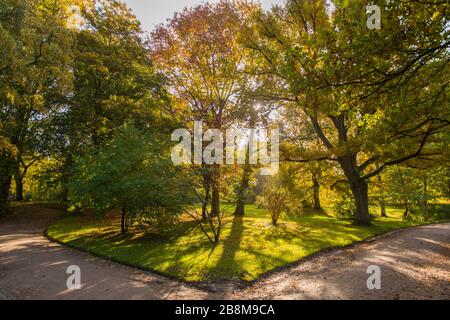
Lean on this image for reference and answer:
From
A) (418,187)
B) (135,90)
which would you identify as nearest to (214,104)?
(135,90)

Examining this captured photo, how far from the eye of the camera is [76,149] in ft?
78.0

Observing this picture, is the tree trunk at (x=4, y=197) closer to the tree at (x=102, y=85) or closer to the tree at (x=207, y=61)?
the tree at (x=102, y=85)

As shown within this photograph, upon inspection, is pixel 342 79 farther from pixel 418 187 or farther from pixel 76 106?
pixel 418 187

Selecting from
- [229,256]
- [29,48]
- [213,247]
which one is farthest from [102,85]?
[229,256]

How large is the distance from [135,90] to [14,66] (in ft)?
47.5

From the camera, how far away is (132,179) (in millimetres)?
11789

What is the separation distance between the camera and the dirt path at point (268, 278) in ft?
22.3

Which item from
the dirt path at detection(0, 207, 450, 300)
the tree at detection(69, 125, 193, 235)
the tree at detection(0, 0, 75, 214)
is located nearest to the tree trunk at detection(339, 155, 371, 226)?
the dirt path at detection(0, 207, 450, 300)

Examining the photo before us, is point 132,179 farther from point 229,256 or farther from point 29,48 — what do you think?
point 29,48

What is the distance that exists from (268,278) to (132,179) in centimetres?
677

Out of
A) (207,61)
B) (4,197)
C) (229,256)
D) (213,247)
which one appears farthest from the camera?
(4,197)

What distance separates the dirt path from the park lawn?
1.90 feet

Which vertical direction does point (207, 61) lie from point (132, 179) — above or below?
above

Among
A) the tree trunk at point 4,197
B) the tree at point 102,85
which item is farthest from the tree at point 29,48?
the tree trunk at point 4,197
